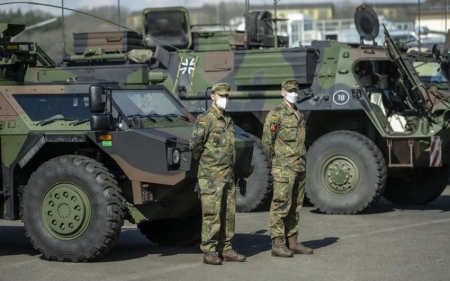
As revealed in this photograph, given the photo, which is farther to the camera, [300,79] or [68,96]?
[300,79]

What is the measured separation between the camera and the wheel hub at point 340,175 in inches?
556

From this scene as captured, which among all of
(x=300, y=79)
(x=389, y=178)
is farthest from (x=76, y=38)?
(x=389, y=178)

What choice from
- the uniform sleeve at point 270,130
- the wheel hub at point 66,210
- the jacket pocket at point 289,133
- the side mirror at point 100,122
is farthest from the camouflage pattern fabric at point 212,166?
the wheel hub at point 66,210

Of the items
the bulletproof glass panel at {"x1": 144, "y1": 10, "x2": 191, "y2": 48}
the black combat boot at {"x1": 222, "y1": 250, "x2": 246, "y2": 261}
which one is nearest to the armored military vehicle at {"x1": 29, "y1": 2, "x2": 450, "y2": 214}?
the bulletproof glass panel at {"x1": 144, "y1": 10, "x2": 191, "y2": 48}

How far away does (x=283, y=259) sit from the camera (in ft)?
32.4

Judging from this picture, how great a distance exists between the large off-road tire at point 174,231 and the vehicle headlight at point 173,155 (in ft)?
4.21

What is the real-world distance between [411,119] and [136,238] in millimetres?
4733

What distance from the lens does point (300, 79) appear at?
14.6m

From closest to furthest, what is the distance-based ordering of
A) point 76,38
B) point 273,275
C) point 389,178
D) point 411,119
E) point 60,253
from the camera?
1. point 273,275
2. point 60,253
3. point 411,119
4. point 389,178
5. point 76,38

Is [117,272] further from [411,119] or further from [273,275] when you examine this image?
[411,119]

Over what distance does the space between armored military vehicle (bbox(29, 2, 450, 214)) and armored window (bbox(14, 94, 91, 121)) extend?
4.03m

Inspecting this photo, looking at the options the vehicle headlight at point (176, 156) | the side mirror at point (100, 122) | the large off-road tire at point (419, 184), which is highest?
the side mirror at point (100, 122)

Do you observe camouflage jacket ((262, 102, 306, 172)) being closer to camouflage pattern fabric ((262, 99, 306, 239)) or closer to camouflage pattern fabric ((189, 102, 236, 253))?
camouflage pattern fabric ((262, 99, 306, 239))

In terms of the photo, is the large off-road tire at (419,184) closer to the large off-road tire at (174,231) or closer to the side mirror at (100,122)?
the large off-road tire at (174,231)
